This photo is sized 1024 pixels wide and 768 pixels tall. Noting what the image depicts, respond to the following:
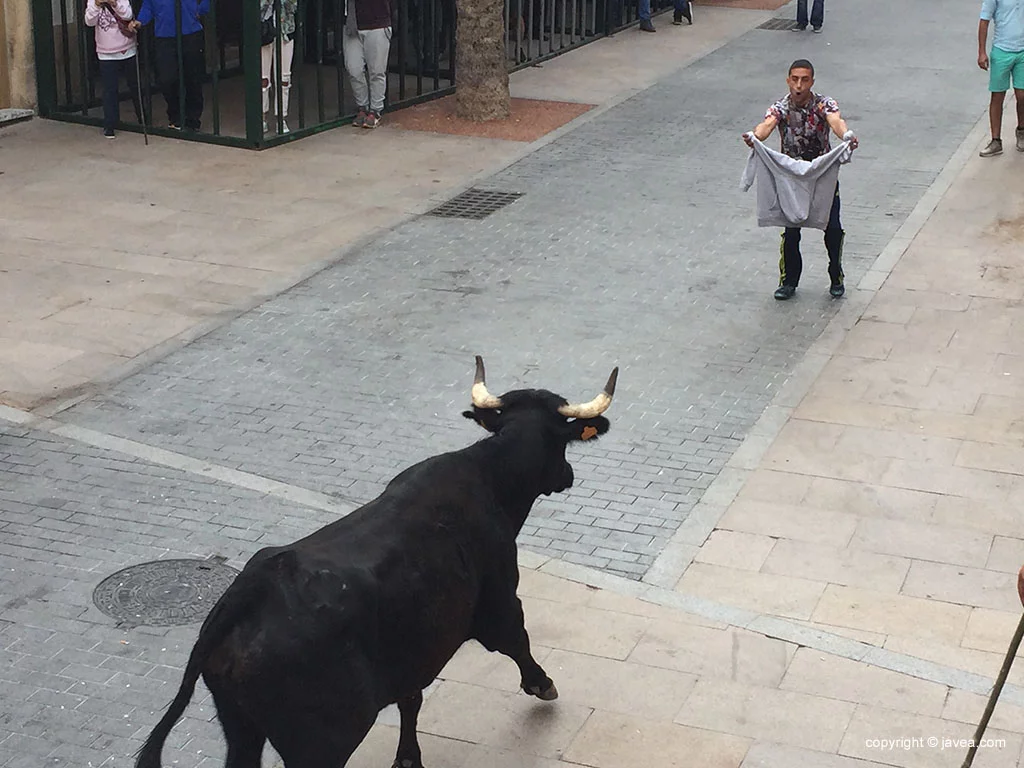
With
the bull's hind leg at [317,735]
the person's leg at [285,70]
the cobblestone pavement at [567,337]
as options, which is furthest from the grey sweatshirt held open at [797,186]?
the bull's hind leg at [317,735]

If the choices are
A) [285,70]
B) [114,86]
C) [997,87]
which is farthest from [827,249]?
[114,86]

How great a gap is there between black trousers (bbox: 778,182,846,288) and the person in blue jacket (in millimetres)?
7842

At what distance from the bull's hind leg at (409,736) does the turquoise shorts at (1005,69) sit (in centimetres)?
1207

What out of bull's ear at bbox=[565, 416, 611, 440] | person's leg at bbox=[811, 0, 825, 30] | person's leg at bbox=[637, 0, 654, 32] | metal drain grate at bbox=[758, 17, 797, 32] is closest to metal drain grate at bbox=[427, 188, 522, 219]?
bull's ear at bbox=[565, 416, 611, 440]

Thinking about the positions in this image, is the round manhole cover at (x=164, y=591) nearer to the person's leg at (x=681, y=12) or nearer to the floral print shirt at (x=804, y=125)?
the floral print shirt at (x=804, y=125)

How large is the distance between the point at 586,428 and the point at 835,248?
5.95 metres

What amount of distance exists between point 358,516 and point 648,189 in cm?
976

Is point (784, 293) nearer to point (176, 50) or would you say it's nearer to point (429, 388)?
point (429, 388)

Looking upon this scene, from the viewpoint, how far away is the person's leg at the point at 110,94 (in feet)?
51.9

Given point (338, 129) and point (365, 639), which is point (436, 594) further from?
point (338, 129)

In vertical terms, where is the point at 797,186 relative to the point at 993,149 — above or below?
above

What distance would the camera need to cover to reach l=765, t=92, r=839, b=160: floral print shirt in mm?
10906

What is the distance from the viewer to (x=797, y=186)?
11.0m

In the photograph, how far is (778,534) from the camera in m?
7.83
